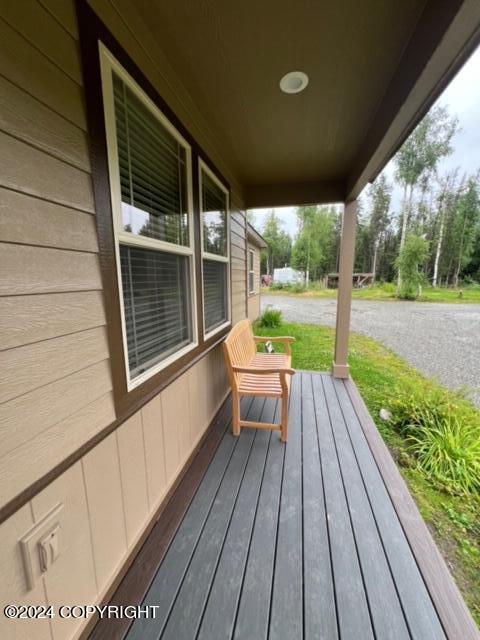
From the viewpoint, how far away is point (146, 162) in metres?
1.37

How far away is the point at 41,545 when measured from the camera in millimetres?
774

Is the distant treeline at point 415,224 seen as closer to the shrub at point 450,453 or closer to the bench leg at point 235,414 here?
the shrub at point 450,453

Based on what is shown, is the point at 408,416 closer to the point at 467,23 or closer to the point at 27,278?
the point at 467,23

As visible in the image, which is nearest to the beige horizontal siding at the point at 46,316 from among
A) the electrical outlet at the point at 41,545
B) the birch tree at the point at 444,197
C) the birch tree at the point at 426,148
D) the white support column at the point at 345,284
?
the electrical outlet at the point at 41,545

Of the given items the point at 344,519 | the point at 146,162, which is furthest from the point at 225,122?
the point at 344,519

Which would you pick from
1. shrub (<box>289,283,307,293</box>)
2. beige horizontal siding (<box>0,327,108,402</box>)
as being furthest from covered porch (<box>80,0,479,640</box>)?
shrub (<box>289,283,307,293</box>)

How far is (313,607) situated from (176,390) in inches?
46.9

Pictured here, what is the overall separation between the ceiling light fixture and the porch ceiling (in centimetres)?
3

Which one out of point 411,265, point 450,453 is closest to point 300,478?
point 450,453

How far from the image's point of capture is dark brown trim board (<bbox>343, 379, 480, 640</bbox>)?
1016 millimetres

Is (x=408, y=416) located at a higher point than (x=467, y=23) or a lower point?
lower

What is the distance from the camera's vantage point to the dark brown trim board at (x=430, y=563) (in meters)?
1.02

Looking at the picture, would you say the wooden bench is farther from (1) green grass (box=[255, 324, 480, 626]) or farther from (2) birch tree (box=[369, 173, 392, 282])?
(2) birch tree (box=[369, 173, 392, 282])

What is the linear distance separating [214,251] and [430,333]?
7299 mm
